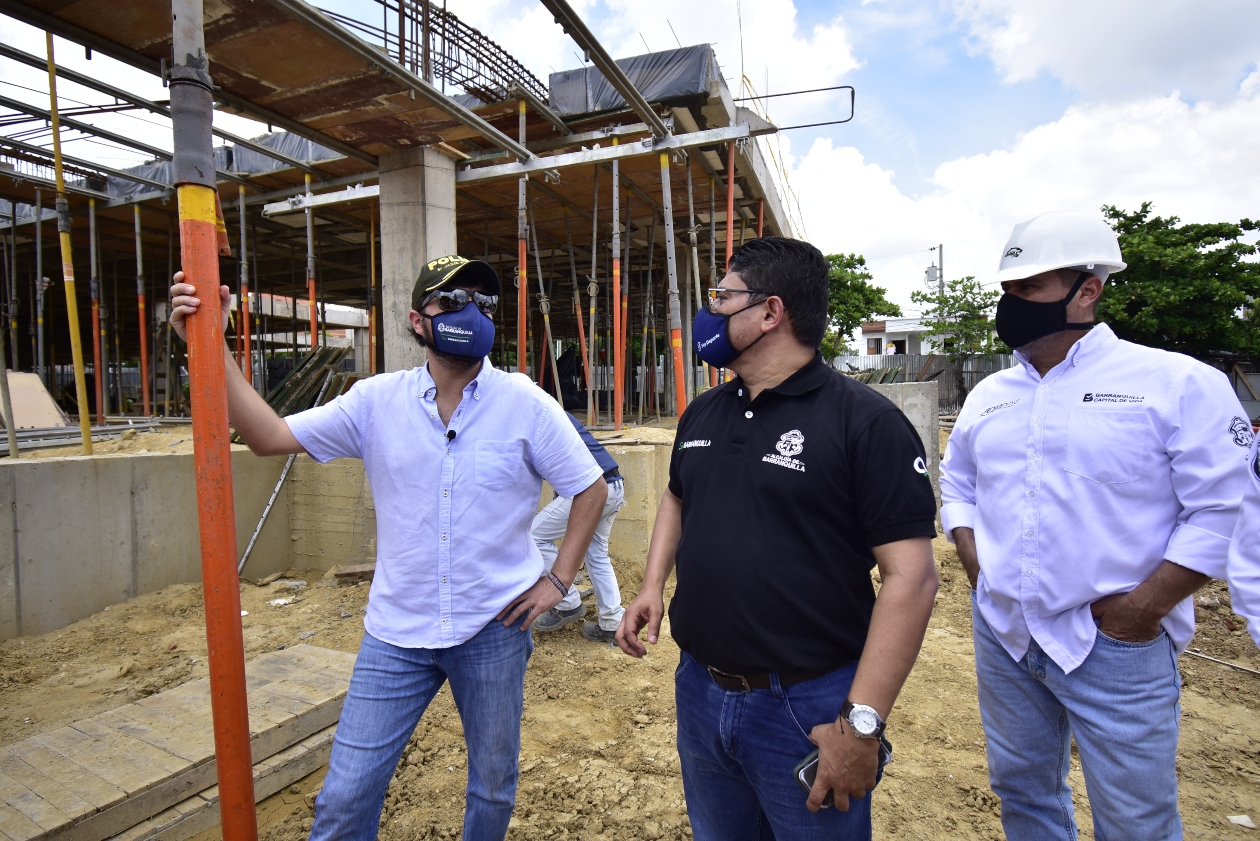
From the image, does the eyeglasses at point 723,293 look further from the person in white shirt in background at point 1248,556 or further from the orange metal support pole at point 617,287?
the orange metal support pole at point 617,287

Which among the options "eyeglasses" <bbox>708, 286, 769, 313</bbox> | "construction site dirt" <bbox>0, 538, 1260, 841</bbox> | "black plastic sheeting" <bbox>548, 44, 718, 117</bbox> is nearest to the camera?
"eyeglasses" <bbox>708, 286, 769, 313</bbox>

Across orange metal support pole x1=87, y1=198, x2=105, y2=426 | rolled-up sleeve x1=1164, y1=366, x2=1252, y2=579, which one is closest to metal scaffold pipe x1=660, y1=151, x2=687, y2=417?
rolled-up sleeve x1=1164, y1=366, x2=1252, y2=579

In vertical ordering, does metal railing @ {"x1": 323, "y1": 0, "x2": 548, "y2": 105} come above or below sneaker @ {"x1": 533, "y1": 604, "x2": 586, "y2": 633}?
above

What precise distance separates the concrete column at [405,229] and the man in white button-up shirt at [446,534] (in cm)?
424

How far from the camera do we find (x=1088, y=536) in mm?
1898

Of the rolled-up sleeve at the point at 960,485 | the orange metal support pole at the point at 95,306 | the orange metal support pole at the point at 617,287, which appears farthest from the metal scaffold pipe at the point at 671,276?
the orange metal support pole at the point at 95,306

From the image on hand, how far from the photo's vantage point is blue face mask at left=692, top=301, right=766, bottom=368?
1.86 m

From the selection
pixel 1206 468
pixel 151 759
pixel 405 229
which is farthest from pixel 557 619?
pixel 1206 468

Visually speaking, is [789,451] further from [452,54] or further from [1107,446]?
[452,54]

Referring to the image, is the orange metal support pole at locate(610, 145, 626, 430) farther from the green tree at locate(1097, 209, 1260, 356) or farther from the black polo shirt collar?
the green tree at locate(1097, 209, 1260, 356)

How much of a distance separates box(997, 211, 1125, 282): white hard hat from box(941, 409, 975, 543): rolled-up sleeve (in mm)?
589

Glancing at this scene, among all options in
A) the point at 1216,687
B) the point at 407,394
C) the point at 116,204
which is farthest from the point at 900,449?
the point at 116,204

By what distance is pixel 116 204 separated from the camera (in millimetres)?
8859

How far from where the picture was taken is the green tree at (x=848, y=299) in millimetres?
28422
